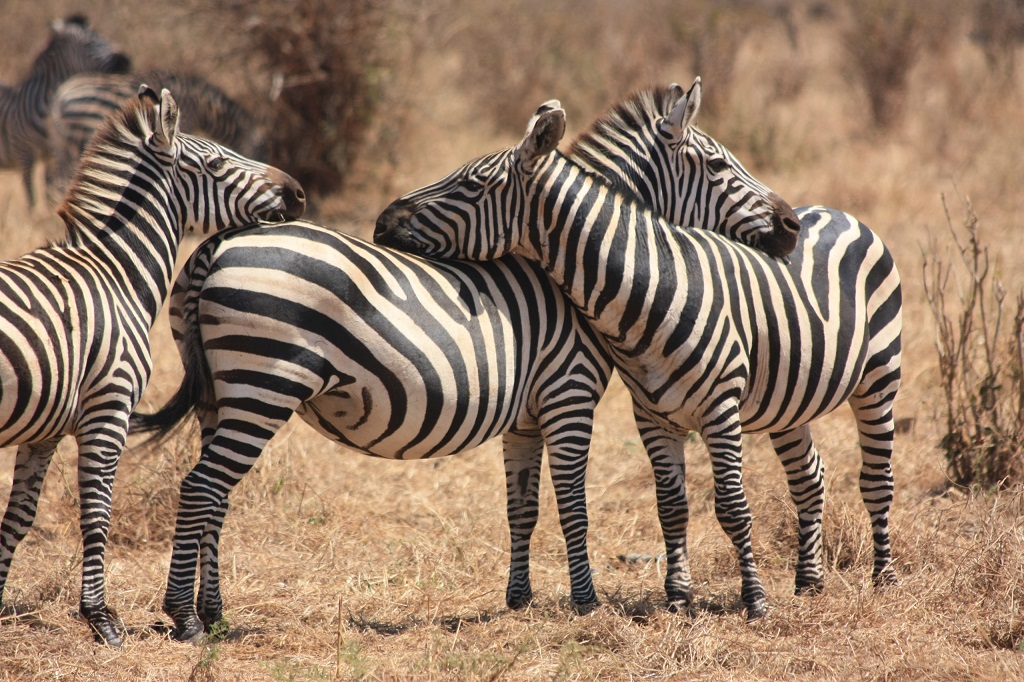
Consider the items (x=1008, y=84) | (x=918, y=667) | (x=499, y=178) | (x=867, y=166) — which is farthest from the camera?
(x=1008, y=84)

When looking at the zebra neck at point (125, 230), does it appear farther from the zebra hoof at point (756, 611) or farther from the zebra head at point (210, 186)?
the zebra hoof at point (756, 611)

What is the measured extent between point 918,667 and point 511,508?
6.17 feet

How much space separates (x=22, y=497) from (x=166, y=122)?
1.66 meters

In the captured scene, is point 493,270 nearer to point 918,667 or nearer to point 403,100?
point 918,667

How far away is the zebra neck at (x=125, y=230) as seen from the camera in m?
4.17

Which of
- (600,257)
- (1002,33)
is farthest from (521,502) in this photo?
(1002,33)

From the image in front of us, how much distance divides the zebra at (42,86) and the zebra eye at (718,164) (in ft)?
30.3

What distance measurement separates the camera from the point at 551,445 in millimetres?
4480

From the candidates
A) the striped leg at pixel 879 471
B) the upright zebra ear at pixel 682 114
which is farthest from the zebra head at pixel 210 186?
the striped leg at pixel 879 471

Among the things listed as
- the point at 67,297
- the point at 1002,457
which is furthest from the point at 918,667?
the point at 67,297

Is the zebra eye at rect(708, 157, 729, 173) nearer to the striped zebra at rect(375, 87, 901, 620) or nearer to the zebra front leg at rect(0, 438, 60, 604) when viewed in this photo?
the striped zebra at rect(375, 87, 901, 620)

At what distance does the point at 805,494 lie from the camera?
16.8 feet

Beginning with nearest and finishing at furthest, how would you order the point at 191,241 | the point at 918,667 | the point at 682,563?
the point at 918,667 < the point at 682,563 < the point at 191,241

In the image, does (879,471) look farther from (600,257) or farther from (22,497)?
(22,497)
